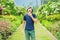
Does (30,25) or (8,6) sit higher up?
(30,25)

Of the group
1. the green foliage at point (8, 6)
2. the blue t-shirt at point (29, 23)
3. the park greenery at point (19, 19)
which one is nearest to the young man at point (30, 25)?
the blue t-shirt at point (29, 23)

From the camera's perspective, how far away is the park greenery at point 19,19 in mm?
15905

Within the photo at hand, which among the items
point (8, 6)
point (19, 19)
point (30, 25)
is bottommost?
point (19, 19)

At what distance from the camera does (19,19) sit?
2664cm

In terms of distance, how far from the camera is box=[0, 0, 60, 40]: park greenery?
15905mm

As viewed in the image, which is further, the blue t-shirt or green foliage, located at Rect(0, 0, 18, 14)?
green foliage, located at Rect(0, 0, 18, 14)

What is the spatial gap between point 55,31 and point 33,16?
481cm

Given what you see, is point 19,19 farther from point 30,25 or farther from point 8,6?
point 30,25

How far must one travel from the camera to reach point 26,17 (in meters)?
12.1

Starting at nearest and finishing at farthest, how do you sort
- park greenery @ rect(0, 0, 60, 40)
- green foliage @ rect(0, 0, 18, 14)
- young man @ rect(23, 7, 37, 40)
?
young man @ rect(23, 7, 37, 40)
park greenery @ rect(0, 0, 60, 40)
green foliage @ rect(0, 0, 18, 14)

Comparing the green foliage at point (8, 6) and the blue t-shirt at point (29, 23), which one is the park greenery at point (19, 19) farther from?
the blue t-shirt at point (29, 23)

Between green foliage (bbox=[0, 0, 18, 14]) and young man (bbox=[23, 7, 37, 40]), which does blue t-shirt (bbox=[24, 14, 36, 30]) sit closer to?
young man (bbox=[23, 7, 37, 40])

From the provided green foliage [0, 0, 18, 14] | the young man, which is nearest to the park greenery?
green foliage [0, 0, 18, 14]

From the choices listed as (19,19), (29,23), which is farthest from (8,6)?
(29,23)
